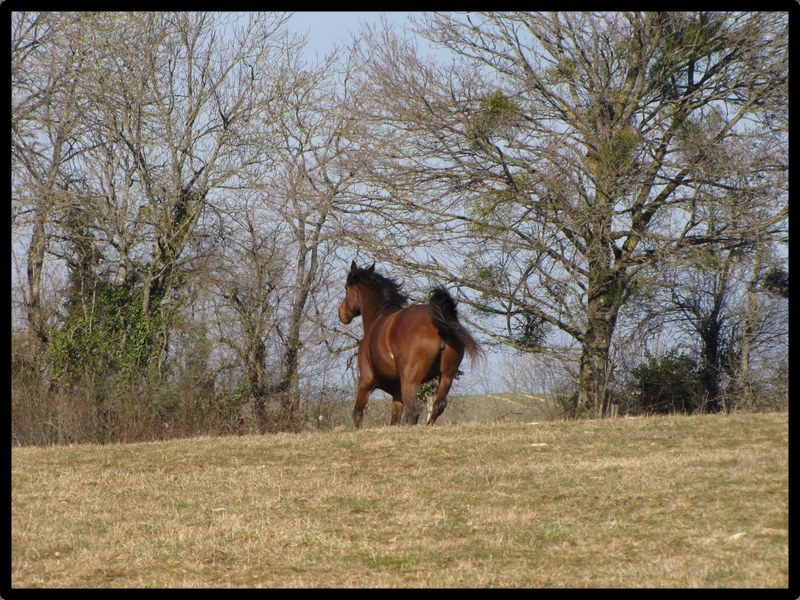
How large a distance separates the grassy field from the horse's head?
4.12m

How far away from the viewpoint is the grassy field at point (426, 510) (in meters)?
7.10

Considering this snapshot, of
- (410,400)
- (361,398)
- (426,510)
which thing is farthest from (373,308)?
(426,510)

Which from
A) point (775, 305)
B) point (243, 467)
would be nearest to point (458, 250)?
point (775, 305)

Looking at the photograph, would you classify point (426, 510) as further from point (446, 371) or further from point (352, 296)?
point (352, 296)

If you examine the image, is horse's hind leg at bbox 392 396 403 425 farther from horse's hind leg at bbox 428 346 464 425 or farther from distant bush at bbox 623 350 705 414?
distant bush at bbox 623 350 705 414

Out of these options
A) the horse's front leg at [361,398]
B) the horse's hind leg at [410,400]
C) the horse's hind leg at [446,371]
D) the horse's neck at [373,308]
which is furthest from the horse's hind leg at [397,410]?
the horse's neck at [373,308]

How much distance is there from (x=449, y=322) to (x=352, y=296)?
2.59 metres

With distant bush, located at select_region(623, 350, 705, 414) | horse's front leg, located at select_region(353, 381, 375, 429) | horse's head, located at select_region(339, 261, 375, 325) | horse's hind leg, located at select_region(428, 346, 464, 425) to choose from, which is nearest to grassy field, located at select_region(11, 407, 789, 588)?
horse's hind leg, located at select_region(428, 346, 464, 425)

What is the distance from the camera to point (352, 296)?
1588 centimetres

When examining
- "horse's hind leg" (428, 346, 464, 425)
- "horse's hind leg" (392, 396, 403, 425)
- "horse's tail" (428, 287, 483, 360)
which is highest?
"horse's tail" (428, 287, 483, 360)

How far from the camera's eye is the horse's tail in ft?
44.6

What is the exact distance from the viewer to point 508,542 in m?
7.69

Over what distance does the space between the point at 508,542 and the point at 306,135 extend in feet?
66.6

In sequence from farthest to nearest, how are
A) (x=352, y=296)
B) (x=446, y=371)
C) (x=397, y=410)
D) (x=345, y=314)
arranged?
1. (x=345, y=314)
2. (x=352, y=296)
3. (x=397, y=410)
4. (x=446, y=371)
